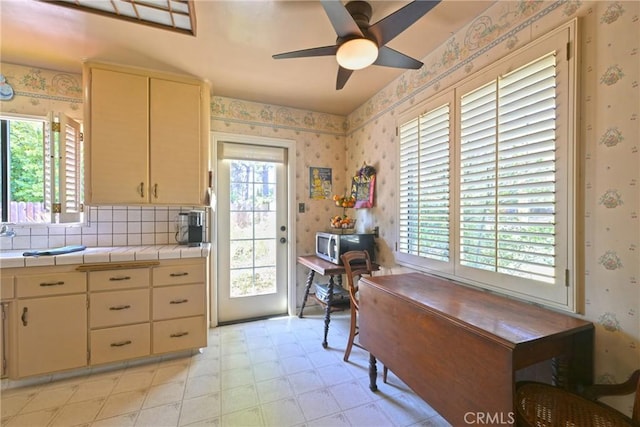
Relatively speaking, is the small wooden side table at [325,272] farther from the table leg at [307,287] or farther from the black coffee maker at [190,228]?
the black coffee maker at [190,228]

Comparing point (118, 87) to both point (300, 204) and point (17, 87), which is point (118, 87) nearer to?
point (17, 87)

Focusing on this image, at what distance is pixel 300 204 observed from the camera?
Answer: 313 centimetres

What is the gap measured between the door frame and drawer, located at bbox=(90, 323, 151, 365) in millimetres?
749

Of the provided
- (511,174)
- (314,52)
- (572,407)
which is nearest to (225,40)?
(314,52)

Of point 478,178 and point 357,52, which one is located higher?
point 357,52

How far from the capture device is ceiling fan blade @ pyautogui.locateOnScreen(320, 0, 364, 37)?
110 cm

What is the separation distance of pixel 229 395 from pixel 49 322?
1.41 meters

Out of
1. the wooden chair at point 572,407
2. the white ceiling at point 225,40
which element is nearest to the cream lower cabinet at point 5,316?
the white ceiling at point 225,40

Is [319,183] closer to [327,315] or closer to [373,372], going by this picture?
[327,315]

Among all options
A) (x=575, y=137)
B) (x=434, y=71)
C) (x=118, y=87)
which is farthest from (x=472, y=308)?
(x=118, y=87)

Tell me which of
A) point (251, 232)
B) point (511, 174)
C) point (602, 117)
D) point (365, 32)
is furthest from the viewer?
point (251, 232)

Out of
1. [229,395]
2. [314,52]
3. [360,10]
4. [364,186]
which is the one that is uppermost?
[360,10]

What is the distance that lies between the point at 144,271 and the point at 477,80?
9.09 ft

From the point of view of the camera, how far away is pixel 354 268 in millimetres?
2324
